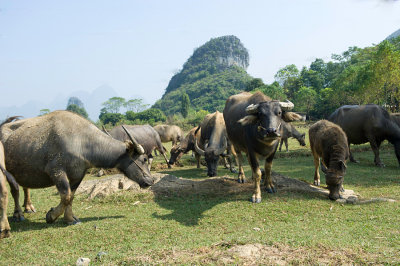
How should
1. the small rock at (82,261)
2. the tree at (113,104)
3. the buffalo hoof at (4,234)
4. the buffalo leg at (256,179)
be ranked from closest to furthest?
the small rock at (82,261), the buffalo hoof at (4,234), the buffalo leg at (256,179), the tree at (113,104)

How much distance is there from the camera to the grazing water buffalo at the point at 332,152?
6.21m

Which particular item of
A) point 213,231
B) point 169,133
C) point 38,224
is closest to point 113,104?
point 169,133

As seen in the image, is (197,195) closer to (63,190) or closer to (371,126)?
(63,190)

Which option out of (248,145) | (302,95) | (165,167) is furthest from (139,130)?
(302,95)

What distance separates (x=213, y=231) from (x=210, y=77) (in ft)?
511

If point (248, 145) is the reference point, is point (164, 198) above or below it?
below

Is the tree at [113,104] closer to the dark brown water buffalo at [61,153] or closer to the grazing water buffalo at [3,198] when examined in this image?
the dark brown water buffalo at [61,153]

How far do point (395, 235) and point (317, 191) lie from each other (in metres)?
2.56

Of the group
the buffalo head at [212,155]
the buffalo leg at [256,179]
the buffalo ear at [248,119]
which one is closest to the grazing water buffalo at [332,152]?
the buffalo leg at [256,179]

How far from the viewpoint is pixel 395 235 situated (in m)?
4.20

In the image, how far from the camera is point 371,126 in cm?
1148

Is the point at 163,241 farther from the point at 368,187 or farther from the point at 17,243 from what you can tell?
the point at 368,187

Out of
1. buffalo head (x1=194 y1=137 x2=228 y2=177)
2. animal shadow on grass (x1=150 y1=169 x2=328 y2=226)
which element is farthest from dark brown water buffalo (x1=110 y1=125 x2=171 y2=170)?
animal shadow on grass (x1=150 y1=169 x2=328 y2=226)

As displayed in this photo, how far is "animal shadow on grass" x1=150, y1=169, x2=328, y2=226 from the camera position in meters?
5.79
